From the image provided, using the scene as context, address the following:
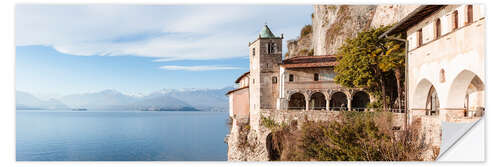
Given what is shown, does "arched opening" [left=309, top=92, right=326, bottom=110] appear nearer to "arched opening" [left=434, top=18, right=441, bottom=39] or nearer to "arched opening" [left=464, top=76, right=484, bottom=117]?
"arched opening" [left=464, top=76, right=484, bottom=117]

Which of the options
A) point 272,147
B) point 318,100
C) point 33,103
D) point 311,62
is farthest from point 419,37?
point 318,100

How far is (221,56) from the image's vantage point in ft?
34.5

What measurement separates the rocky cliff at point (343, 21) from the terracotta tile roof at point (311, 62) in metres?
3.24

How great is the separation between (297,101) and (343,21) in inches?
262

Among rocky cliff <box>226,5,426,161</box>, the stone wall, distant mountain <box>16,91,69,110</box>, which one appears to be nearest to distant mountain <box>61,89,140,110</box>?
distant mountain <box>16,91,69,110</box>

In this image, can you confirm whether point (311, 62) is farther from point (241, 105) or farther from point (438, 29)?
point (438, 29)

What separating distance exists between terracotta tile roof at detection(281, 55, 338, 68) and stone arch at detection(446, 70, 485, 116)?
28.4ft

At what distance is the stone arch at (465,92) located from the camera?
7.27m

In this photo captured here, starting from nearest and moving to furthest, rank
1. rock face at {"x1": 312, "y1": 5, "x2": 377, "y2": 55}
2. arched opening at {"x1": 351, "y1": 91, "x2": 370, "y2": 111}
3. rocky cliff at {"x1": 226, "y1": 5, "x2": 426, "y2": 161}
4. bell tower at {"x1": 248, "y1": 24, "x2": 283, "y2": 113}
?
rocky cliff at {"x1": 226, "y1": 5, "x2": 426, "y2": 161} < bell tower at {"x1": 248, "y1": 24, "x2": 283, "y2": 113} < arched opening at {"x1": 351, "y1": 91, "x2": 370, "y2": 111} < rock face at {"x1": 312, "y1": 5, "x2": 377, "y2": 55}

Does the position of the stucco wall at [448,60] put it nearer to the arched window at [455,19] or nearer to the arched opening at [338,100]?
the arched window at [455,19]

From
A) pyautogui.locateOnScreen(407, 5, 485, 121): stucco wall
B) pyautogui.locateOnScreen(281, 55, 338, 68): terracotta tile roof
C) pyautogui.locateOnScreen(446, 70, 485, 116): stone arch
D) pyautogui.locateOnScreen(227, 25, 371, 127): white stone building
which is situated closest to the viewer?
pyautogui.locateOnScreen(407, 5, 485, 121): stucco wall

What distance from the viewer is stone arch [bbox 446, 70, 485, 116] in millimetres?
7274

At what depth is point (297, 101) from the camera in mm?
18172
